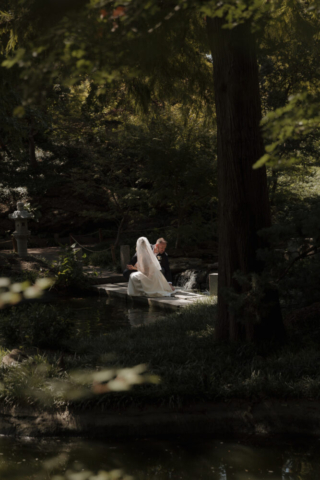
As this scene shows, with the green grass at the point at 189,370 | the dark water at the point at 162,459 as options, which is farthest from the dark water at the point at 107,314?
the dark water at the point at 162,459

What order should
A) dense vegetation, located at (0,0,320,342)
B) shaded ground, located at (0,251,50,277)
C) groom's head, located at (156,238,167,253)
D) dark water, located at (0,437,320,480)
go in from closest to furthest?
dense vegetation, located at (0,0,320,342) < dark water, located at (0,437,320,480) < groom's head, located at (156,238,167,253) < shaded ground, located at (0,251,50,277)

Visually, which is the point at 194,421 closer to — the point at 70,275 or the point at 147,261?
the point at 147,261

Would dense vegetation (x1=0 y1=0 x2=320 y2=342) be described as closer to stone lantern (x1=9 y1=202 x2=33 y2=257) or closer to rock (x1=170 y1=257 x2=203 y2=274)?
rock (x1=170 y1=257 x2=203 y2=274)

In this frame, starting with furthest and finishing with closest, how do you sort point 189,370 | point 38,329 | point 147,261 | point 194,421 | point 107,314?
point 147,261, point 107,314, point 38,329, point 189,370, point 194,421

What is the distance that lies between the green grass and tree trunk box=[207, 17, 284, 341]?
432 millimetres

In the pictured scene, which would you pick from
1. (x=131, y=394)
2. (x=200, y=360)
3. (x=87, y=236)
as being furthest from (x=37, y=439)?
(x=87, y=236)

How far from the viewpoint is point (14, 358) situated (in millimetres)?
5777

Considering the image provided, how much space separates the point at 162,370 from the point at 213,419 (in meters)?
0.81

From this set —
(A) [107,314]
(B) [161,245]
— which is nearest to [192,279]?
(B) [161,245]

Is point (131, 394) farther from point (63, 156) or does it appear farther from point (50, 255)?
point (63, 156)

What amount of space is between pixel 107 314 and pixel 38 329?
456cm

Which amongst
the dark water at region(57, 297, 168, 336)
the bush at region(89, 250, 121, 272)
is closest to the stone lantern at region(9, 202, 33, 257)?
the bush at region(89, 250, 121, 272)

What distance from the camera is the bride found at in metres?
12.0

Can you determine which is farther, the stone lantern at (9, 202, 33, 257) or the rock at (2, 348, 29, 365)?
the stone lantern at (9, 202, 33, 257)
